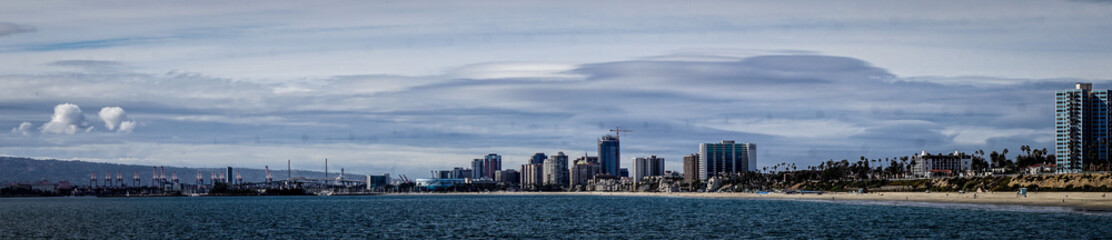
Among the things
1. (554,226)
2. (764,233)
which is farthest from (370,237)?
(764,233)

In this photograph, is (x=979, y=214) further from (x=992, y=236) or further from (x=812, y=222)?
(x=992, y=236)

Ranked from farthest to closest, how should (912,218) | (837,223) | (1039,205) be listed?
(1039,205)
(912,218)
(837,223)

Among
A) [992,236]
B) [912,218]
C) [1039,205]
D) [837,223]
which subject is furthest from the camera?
[1039,205]

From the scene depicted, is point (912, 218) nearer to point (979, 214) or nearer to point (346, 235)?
point (979, 214)

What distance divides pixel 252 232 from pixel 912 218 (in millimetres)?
78376

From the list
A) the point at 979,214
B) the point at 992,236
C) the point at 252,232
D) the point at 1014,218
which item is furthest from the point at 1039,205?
the point at 252,232

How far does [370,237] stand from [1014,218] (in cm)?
7409

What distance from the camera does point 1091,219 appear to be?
361 ft

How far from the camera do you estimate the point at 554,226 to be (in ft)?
387

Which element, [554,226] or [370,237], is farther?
[554,226]

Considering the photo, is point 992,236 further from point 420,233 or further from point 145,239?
point 145,239

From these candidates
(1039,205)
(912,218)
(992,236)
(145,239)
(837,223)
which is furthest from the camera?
(1039,205)

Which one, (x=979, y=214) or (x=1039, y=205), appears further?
(x=1039, y=205)

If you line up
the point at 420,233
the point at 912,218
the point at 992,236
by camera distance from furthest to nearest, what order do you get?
the point at 912,218 → the point at 420,233 → the point at 992,236
